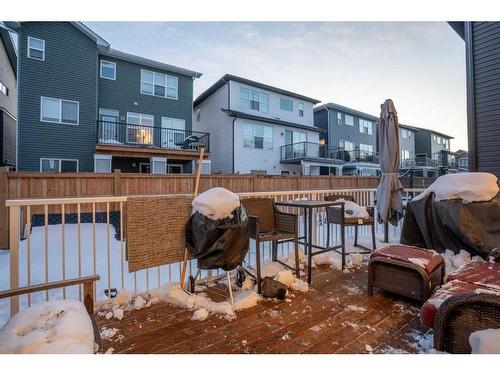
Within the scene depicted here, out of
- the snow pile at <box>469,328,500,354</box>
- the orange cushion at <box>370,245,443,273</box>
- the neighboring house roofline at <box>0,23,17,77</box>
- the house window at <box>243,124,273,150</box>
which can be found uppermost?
the neighboring house roofline at <box>0,23,17,77</box>

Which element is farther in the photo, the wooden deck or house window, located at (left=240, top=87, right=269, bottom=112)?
house window, located at (left=240, top=87, right=269, bottom=112)

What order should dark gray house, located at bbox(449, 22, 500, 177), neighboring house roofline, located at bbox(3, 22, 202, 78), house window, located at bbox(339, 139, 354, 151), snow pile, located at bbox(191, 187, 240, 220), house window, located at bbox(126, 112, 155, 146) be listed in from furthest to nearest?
house window, located at bbox(339, 139, 354, 151) → house window, located at bbox(126, 112, 155, 146) → neighboring house roofline, located at bbox(3, 22, 202, 78) → dark gray house, located at bbox(449, 22, 500, 177) → snow pile, located at bbox(191, 187, 240, 220)

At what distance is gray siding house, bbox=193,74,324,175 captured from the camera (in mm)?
14859

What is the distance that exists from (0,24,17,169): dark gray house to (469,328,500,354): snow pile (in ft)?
49.8

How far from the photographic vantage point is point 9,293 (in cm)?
138

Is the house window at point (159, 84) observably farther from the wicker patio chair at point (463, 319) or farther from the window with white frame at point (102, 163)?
the wicker patio chair at point (463, 319)

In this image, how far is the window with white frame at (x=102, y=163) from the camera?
11109 mm

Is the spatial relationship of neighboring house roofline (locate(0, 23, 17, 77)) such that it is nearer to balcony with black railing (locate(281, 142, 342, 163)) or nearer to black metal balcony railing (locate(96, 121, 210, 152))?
black metal balcony railing (locate(96, 121, 210, 152))

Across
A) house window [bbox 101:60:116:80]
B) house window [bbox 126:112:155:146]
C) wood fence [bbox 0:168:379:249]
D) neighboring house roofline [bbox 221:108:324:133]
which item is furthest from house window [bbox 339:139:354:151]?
house window [bbox 101:60:116:80]

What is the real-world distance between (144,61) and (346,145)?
625 inches

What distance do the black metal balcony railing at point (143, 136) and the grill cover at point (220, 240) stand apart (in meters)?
9.57

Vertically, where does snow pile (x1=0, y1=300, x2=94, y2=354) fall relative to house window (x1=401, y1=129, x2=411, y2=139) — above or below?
below

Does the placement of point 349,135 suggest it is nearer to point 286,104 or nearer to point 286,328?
point 286,104
